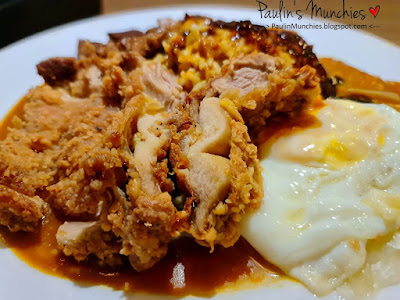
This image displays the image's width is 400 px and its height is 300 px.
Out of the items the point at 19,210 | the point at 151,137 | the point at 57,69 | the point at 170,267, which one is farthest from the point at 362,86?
the point at 19,210

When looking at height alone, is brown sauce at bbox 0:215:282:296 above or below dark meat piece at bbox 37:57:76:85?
below

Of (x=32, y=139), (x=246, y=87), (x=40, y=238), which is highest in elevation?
(x=246, y=87)

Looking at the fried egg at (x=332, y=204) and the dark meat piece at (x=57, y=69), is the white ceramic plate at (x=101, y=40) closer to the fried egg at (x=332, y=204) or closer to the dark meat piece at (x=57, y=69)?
the fried egg at (x=332, y=204)

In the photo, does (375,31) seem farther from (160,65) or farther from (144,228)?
(144,228)

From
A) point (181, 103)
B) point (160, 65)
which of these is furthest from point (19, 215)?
point (160, 65)

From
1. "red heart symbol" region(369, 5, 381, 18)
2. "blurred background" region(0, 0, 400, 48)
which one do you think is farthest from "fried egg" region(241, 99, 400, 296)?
"red heart symbol" region(369, 5, 381, 18)

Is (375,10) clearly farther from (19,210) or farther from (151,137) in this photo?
(19,210)

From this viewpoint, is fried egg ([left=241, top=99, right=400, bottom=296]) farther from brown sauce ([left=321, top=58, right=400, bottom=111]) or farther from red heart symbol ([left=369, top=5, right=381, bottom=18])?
red heart symbol ([left=369, top=5, right=381, bottom=18])
